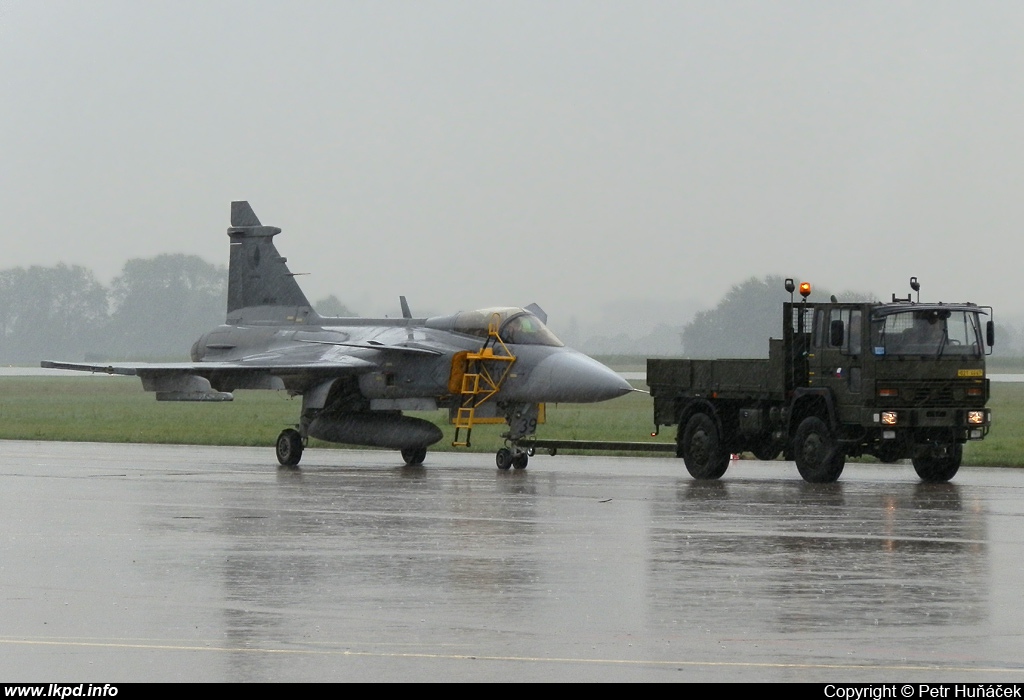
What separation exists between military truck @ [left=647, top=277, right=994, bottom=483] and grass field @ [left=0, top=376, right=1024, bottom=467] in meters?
5.04

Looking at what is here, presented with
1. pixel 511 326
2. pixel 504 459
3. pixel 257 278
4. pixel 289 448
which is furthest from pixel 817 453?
pixel 257 278

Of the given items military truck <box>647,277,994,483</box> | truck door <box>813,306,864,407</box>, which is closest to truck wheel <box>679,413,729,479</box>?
military truck <box>647,277,994,483</box>

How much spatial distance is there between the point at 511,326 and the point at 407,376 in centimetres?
201

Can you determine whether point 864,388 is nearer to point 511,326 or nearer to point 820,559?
point 511,326

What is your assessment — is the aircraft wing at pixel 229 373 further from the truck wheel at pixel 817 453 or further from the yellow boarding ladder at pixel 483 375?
A: the truck wheel at pixel 817 453

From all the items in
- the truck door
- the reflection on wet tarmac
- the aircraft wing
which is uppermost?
the truck door

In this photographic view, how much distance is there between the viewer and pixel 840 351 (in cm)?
2198

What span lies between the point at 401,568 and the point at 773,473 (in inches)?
535

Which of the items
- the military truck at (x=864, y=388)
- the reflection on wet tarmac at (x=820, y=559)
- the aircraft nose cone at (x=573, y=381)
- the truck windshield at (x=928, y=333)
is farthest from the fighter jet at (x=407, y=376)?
the reflection on wet tarmac at (x=820, y=559)

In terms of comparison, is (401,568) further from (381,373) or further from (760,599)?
(381,373)

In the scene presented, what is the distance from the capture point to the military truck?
21625mm

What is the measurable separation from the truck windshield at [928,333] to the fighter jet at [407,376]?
403 centimetres

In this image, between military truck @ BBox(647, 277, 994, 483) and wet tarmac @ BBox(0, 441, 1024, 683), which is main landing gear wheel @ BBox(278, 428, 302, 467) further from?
military truck @ BBox(647, 277, 994, 483)
